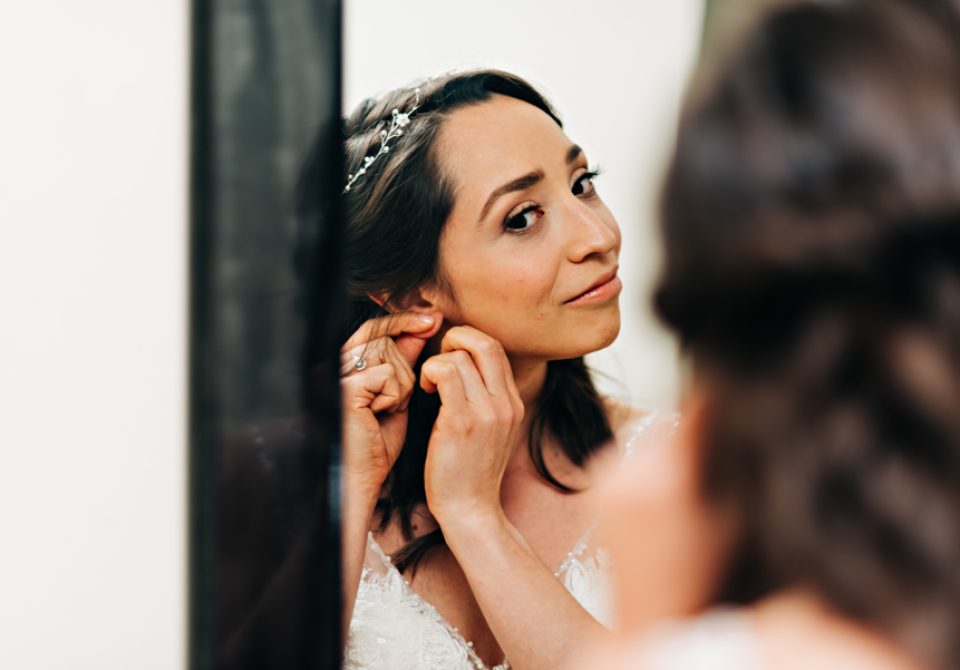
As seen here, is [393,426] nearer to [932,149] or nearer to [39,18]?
[39,18]

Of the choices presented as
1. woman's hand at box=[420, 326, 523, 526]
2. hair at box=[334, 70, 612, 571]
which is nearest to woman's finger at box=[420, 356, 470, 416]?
woman's hand at box=[420, 326, 523, 526]

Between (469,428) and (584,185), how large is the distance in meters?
0.33

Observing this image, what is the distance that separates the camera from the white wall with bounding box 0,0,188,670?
0.65 meters

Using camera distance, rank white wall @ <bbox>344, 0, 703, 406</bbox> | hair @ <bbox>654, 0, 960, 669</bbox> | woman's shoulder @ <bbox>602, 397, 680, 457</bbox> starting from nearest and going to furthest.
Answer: hair @ <bbox>654, 0, 960, 669</bbox> → white wall @ <bbox>344, 0, 703, 406</bbox> → woman's shoulder @ <bbox>602, 397, 680, 457</bbox>

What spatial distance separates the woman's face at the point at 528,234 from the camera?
110cm

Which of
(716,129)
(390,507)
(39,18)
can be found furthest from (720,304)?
(390,507)

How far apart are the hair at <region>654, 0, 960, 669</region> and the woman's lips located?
2.10ft

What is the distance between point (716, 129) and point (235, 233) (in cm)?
27

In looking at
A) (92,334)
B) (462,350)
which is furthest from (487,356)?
(92,334)

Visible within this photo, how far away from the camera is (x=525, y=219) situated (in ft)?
3.65

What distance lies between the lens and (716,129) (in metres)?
0.44

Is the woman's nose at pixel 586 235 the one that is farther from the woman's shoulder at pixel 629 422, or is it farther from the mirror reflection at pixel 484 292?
the woman's shoulder at pixel 629 422

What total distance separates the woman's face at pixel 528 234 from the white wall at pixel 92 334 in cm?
51

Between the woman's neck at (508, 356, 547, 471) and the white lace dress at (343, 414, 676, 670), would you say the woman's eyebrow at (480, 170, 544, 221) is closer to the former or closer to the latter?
the woman's neck at (508, 356, 547, 471)
